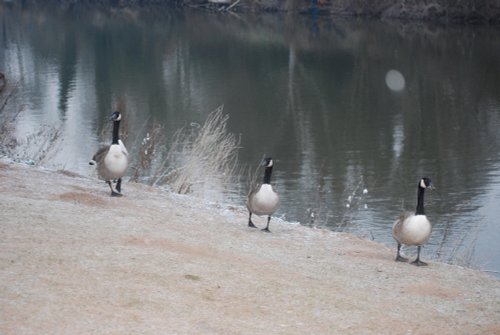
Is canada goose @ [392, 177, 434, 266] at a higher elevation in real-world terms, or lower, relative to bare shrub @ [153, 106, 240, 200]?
higher

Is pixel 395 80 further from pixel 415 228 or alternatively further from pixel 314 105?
pixel 415 228

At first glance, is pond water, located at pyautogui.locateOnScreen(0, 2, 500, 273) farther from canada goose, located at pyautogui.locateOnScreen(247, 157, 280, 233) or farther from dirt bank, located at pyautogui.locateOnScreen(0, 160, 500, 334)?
dirt bank, located at pyautogui.locateOnScreen(0, 160, 500, 334)

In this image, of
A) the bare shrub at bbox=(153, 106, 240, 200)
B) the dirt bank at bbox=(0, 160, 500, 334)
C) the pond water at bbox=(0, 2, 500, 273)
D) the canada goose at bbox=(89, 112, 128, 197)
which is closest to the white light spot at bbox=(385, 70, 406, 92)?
the pond water at bbox=(0, 2, 500, 273)

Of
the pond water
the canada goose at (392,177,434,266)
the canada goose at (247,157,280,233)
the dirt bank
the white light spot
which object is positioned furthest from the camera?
the white light spot

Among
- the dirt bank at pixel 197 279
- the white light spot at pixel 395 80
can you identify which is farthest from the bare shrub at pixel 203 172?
the white light spot at pixel 395 80

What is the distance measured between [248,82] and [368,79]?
495 cm

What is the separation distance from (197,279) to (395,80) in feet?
88.0

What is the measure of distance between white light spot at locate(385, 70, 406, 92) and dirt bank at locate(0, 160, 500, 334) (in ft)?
69.6

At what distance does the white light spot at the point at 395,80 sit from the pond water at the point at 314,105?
0.18 m

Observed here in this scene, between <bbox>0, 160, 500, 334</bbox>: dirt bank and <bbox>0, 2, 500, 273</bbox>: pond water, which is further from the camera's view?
<bbox>0, 2, 500, 273</bbox>: pond water

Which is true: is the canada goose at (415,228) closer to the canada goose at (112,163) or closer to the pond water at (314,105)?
the pond water at (314,105)

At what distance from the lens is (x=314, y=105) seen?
93.0 feet

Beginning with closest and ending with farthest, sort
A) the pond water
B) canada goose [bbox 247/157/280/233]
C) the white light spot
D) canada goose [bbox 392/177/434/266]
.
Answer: canada goose [bbox 392/177/434/266] < canada goose [bbox 247/157/280/233] < the pond water < the white light spot

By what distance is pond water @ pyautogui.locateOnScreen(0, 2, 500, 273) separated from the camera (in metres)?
17.3
